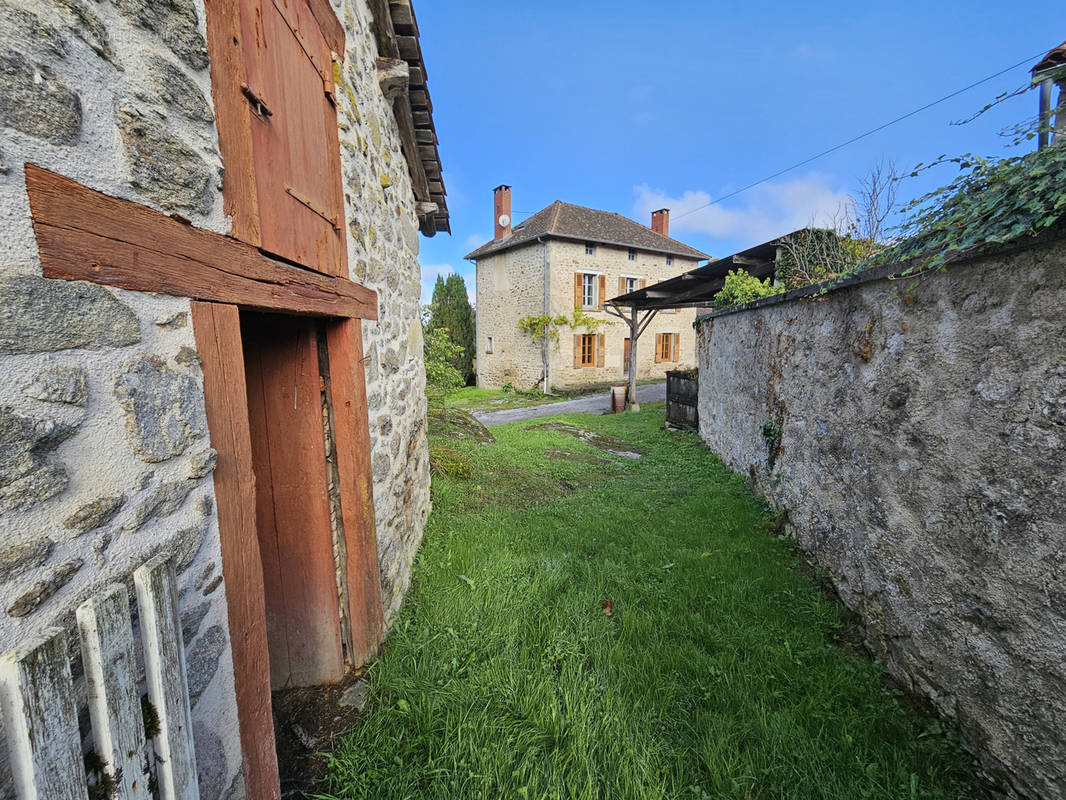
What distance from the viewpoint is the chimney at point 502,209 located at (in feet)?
64.1

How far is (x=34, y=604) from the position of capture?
0.88 m

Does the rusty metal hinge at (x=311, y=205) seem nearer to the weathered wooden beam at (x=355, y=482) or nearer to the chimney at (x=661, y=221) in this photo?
the weathered wooden beam at (x=355, y=482)

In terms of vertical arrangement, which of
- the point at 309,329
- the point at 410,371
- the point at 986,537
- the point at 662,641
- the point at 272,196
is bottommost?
the point at 662,641

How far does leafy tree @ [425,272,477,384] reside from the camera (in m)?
22.3

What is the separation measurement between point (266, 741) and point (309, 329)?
183 cm

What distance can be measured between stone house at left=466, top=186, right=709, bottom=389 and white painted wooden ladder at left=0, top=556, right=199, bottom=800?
17123 mm

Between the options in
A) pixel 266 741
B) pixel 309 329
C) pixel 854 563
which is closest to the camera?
pixel 266 741

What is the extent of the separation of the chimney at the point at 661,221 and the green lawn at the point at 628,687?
68.9ft

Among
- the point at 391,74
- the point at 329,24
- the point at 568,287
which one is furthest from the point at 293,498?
the point at 568,287

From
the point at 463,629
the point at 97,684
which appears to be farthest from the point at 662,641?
the point at 97,684

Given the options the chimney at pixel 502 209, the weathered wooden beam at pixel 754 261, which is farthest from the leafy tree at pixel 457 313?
the weathered wooden beam at pixel 754 261

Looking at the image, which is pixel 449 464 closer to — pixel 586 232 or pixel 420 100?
pixel 420 100

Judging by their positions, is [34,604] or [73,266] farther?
[73,266]

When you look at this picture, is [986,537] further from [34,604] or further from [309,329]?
[309,329]
